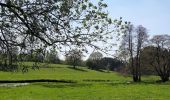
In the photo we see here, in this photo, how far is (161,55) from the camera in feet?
305

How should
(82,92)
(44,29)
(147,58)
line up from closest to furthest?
(44,29) < (82,92) < (147,58)

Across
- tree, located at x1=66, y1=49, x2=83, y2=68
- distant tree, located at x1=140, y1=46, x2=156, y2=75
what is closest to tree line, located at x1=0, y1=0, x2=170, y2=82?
tree, located at x1=66, y1=49, x2=83, y2=68

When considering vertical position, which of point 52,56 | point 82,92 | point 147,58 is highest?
point 147,58

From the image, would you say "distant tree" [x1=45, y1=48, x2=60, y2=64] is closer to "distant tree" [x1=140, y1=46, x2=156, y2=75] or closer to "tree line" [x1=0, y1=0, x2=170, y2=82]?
"tree line" [x1=0, y1=0, x2=170, y2=82]

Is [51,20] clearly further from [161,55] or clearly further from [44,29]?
[161,55]

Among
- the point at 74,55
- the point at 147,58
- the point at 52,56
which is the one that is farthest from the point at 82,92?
the point at 147,58

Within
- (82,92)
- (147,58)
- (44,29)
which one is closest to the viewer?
(44,29)

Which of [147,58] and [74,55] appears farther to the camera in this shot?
[147,58]

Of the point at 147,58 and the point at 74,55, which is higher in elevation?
the point at 147,58

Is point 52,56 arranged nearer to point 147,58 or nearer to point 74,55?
point 74,55

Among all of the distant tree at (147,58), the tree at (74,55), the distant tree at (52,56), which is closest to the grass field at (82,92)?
the distant tree at (52,56)

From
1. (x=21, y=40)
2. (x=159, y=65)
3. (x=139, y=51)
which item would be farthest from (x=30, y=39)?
(x=159, y=65)

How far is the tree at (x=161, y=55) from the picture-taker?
302 ft

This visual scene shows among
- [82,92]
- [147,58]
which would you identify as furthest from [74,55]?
[147,58]
